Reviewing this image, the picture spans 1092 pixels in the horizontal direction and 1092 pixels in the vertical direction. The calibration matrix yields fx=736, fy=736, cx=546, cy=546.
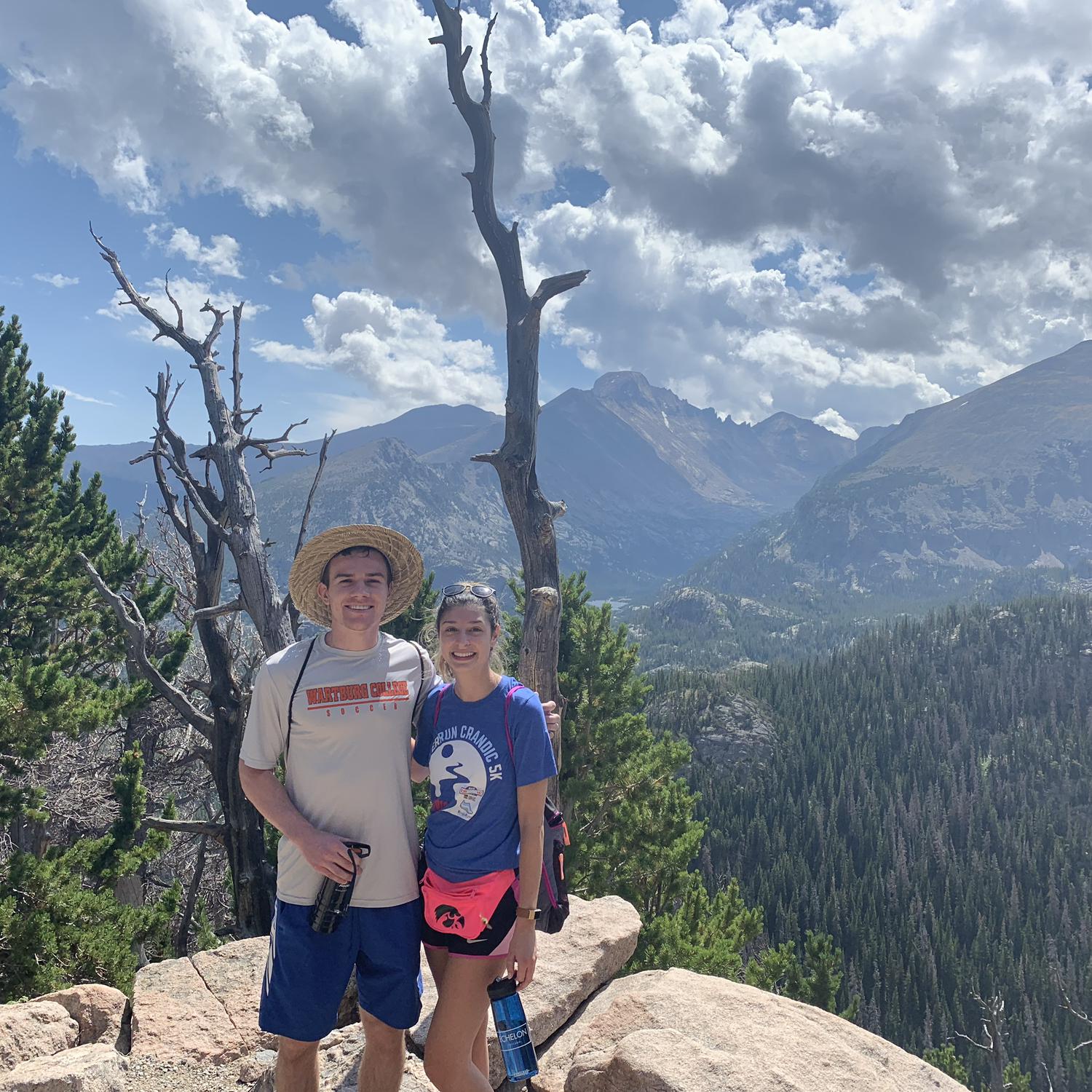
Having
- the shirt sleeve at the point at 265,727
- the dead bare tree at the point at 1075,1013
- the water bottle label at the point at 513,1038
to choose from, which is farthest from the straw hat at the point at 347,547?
the dead bare tree at the point at 1075,1013

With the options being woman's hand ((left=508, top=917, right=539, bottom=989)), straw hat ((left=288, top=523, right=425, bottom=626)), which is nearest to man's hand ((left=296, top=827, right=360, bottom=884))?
woman's hand ((left=508, top=917, right=539, bottom=989))

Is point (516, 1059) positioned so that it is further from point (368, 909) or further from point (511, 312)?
point (511, 312)

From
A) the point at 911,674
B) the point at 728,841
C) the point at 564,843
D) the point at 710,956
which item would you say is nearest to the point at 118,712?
the point at 564,843

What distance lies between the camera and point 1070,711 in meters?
131

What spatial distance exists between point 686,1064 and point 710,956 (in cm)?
1544

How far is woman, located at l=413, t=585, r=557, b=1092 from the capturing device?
346 centimetres

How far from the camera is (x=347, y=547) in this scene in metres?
4.03

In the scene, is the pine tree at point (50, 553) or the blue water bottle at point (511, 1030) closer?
the blue water bottle at point (511, 1030)

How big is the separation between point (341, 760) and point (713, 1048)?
3.25m

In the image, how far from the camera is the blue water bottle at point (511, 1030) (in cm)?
355

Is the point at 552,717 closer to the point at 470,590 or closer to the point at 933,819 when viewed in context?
the point at 470,590

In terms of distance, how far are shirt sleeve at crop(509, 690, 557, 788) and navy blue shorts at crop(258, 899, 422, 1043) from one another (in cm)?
92

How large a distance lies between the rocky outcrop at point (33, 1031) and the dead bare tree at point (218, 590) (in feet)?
15.4

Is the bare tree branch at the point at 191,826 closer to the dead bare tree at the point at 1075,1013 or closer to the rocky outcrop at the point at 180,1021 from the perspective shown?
the rocky outcrop at the point at 180,1021
